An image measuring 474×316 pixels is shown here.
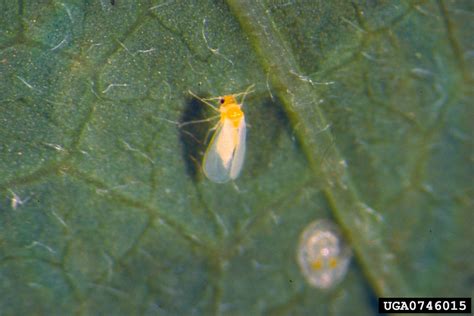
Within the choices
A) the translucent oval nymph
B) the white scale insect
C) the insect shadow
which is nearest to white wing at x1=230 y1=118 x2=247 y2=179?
the white scale insect

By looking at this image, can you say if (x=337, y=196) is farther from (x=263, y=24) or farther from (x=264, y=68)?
(x=263, y=24)

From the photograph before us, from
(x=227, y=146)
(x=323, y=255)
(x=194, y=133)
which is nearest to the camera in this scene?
(x=194, y=133)

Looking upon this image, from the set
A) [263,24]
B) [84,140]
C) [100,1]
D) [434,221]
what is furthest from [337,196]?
[100,1]

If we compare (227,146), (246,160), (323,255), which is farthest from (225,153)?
(323,255)

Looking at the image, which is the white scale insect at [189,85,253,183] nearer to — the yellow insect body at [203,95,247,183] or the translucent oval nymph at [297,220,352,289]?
the yellow insect body at [203,95,247,183]

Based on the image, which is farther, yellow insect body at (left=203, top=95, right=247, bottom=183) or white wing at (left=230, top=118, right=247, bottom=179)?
white wing at (left=230, top=118, right=247, bottom=179)

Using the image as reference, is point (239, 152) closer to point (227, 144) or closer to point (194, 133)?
point (227, 144)

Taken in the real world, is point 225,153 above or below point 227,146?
below
